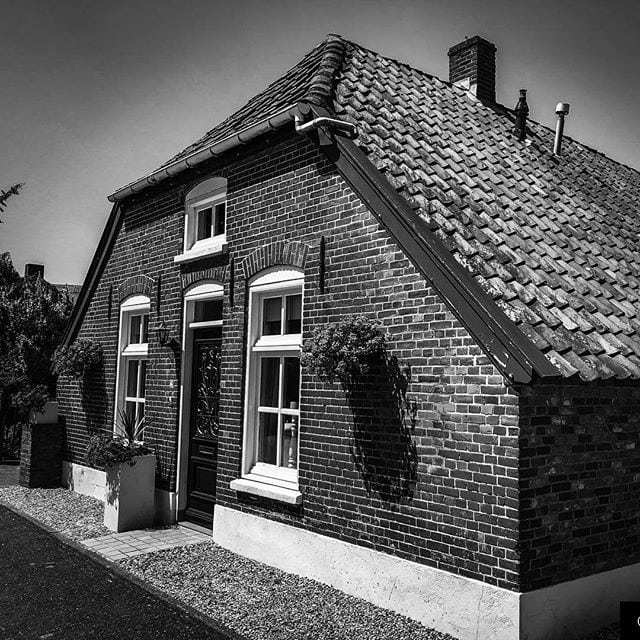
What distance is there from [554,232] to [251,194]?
3.65 metres

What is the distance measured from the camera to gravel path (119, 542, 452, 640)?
17.9 ft

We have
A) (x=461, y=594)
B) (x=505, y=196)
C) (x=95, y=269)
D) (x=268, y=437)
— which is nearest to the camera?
(x=461, y=594)

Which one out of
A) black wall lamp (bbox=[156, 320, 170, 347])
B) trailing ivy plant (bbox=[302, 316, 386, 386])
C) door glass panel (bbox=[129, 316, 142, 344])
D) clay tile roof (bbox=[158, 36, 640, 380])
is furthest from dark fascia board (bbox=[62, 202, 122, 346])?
trailing ivy plant (bbox=[302, 316, 386, 386])

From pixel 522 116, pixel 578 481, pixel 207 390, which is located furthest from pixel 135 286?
pixel 578 481

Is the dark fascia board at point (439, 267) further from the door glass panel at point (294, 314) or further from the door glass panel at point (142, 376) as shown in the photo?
the door glass panel at point (142, 376)

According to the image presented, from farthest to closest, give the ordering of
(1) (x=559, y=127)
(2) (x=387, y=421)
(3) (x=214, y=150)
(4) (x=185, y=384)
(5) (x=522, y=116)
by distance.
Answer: (1) (x=559, y=127) → (5) (x=522, y=116) → (4) (x=185, y=384) → (3) (x=214, y=150) → (2) (x=387, y=421)

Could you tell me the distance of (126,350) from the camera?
424 inches

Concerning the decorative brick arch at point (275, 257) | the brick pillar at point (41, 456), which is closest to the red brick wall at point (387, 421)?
the decorative brick arch at point (275, 257)

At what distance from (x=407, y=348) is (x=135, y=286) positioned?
583 centimetres

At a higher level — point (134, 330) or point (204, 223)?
point (204, 223)

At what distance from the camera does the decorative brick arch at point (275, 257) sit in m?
7.30

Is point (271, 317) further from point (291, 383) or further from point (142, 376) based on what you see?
point (142, 376)

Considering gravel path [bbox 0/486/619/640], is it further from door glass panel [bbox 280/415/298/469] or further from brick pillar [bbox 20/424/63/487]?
brick pillar [bbox 20/424/63/487]

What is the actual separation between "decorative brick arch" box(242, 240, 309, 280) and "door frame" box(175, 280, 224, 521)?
1.09m
